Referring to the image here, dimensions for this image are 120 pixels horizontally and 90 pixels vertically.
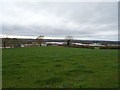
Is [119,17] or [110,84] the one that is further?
[119,17]

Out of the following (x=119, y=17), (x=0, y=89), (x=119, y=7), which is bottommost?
(x=0, y=89)

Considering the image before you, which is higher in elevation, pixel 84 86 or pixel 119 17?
pixel 119 17

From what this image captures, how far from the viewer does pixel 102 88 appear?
5.45m

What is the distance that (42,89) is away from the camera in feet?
17.7

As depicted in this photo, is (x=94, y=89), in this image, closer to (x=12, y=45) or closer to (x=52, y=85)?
(x=52, y=85)

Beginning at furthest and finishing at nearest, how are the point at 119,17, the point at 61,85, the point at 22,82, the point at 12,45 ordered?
the point at 12,45 → the point at 119,17 → the point at 22,82 → the point at 61,85

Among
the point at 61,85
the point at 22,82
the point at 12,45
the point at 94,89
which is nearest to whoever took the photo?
the point at 94,89

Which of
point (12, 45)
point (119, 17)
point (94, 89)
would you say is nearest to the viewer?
point (94, 89)

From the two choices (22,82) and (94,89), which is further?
(22,82)

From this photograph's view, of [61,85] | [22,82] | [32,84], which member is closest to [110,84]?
[61,85]

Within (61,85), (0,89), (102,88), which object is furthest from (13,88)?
(102,88)

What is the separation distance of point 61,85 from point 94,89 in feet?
4.84

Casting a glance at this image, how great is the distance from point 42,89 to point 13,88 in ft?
4.30

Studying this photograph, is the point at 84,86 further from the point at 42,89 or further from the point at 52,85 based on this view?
the point at 42,89
